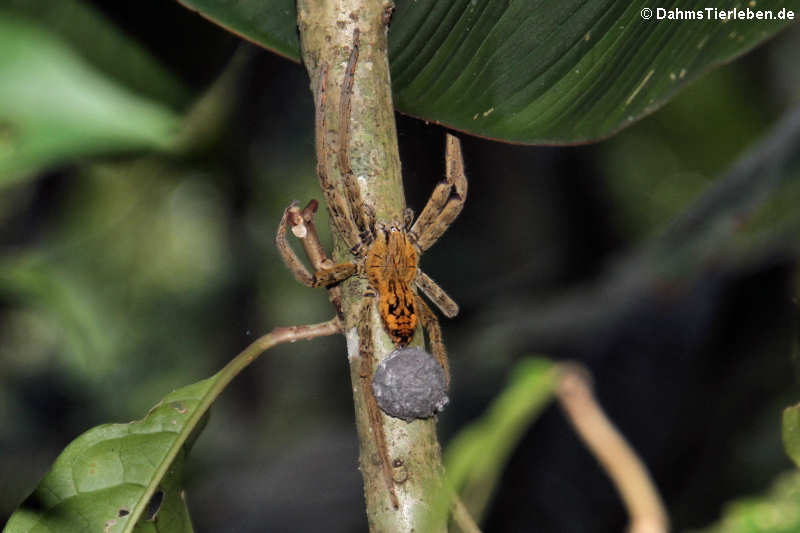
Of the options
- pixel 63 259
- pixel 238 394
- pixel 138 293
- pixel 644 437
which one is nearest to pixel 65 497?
pixel 644 437

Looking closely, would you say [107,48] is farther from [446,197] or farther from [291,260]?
[446,197]

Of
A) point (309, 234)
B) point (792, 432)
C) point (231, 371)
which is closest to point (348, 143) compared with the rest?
point (309, 234)

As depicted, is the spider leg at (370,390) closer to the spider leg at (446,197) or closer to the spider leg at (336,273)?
the spider leg at (336,273)

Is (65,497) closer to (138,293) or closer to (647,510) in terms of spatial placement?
(647,510)

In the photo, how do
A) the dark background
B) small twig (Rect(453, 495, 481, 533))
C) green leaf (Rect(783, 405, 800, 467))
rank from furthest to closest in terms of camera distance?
the dark background, small twig (Rect(453, 495, 481, 533)), green leaf (Rect(783, 405, 800, 467))

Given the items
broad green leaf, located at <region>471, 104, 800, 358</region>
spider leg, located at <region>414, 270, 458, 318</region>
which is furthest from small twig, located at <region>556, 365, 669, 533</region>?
broad green leaf, located at <region>471, 104, 800, 358</region>

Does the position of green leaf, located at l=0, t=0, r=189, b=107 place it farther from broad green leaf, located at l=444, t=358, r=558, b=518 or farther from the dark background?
broad green leaf, located at l=444, t=358, r=558, b=518
